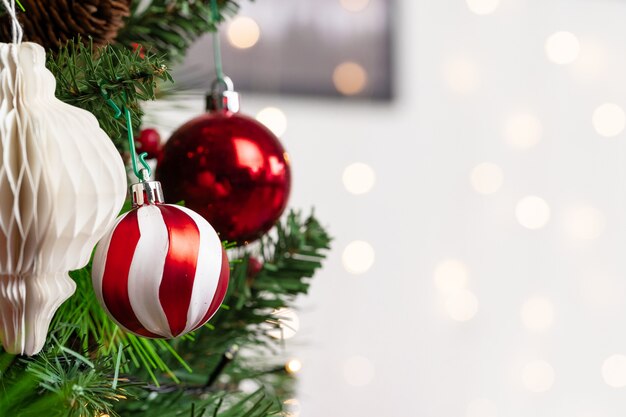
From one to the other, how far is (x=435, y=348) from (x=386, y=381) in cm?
11

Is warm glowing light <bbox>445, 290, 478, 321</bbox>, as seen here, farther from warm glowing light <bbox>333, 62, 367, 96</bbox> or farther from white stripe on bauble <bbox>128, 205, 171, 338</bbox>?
white stripe on bauble <bbox>128, 205, 171, 338</bbox>

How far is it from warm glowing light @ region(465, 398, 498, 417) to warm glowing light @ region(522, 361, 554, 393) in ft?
0.25

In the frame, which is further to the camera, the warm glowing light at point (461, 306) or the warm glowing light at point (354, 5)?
the warm glowing light at point (461, 306)

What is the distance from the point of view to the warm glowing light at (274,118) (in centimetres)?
111

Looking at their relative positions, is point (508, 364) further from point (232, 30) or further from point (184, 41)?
point (184, 41)

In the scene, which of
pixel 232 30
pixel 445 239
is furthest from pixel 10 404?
pixel 445 239

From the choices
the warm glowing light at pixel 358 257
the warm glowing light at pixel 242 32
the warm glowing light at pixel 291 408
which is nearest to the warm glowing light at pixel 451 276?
the warm glowing light at pixel 358 257

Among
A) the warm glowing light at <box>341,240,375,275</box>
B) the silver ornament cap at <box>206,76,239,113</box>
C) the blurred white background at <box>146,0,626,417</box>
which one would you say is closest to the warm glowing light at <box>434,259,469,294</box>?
the blurred white background at <box>146,0,626,417</box>

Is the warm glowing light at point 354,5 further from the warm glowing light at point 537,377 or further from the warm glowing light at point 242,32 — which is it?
the warm glowing light at point 537,377

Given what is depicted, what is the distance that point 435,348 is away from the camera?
1239 mm

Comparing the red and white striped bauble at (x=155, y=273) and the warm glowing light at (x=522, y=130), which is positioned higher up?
the warm glowing light at (x=522, y=130)

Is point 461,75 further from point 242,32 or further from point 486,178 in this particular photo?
point 242,32

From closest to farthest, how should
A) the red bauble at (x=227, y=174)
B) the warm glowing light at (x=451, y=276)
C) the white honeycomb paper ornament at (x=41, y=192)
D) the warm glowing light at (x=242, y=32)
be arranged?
1. the white honeycomb paper ornament at (x=41, y=192)
2. the red bauble at (x=227, y=174)
3. the warm glowing light at (x=242, y=32)
4. the warm glowing light at (x=451, y=276)

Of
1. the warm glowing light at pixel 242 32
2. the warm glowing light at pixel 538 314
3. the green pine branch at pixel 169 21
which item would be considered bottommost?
the warm glowing light at pixel 538 314
